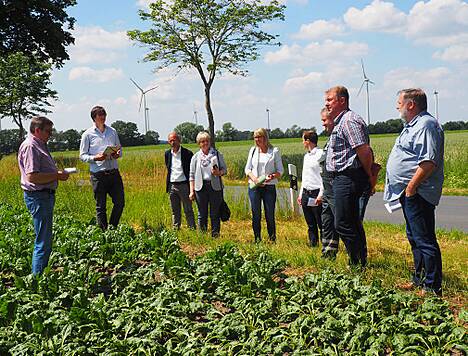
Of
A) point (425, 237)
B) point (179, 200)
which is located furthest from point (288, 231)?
point (425, 237)

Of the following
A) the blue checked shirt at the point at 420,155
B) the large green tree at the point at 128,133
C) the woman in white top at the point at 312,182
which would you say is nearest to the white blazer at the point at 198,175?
the woman in white top at the point at 312,182

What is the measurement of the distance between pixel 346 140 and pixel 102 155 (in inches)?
164

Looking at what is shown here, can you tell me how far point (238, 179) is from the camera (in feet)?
74.1

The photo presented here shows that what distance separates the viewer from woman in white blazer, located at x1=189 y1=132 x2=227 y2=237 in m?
8.79

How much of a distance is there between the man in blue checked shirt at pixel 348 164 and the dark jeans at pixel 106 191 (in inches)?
160

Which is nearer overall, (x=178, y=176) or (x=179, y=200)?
(x=178, y=176)

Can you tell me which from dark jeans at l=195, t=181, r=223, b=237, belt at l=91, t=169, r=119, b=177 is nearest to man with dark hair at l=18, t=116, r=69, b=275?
belt at l=91, t=169, r=119, b=177

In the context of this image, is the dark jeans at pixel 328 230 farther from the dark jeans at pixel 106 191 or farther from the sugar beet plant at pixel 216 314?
the dark jeans at pixel 106 191

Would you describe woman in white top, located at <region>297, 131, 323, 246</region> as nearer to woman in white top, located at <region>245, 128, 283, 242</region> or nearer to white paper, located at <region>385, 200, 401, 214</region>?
woman in white top, located at <region>245, 128, 283, 242</region>

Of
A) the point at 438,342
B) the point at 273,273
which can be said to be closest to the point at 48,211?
the point at 273,273

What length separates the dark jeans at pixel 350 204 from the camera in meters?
5.89

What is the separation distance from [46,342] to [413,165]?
372 cm

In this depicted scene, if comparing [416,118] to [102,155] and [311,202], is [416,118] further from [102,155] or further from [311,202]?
[102,155]

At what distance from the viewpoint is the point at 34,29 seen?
20.6 m
